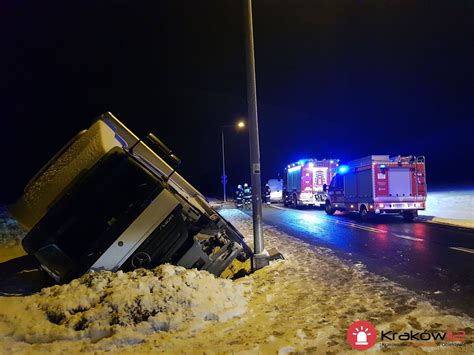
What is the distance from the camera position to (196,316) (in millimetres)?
4691

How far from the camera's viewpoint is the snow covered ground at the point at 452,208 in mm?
16750

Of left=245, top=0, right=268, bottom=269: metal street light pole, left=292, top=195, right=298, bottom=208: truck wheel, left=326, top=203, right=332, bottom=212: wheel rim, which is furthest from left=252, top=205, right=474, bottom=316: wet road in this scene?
left=292, top=195, right=298, bottom=208: truck wheel

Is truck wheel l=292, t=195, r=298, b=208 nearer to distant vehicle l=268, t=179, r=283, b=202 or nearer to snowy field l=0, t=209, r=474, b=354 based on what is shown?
distant vehicle l=268, t=179, r=283, b=202

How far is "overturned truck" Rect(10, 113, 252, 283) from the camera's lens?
5469mm

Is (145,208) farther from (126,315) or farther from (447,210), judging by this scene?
(447,210)

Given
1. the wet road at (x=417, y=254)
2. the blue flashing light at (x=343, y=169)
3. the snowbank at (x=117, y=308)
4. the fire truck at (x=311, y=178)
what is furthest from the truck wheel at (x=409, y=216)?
the snowbank at (x=117, y=308)

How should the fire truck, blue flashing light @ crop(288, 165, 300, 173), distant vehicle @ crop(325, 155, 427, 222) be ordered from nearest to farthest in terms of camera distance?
distant vehicle @ crop(325, 155, 427, 222) → the fire truck → blue flashing light @ crop(288, 165, 300, 173)

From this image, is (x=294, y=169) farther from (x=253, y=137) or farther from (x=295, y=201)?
(x=253, y=137)

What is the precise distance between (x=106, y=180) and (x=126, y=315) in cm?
207

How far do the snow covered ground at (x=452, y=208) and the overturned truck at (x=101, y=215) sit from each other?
13.5 metres

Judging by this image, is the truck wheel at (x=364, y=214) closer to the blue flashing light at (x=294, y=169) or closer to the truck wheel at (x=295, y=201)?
the truck wheel at (x=295, y=201)

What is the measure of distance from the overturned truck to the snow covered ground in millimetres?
13519

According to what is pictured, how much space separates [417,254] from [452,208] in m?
11.4

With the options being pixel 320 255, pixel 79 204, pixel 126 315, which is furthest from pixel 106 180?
pixel 320 255
